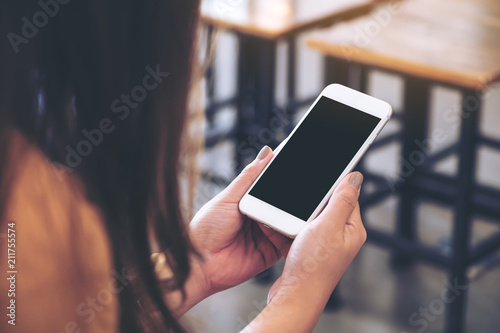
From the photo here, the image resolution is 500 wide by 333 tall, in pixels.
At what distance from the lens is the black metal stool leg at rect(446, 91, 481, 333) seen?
1.85m

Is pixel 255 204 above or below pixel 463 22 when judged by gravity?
above

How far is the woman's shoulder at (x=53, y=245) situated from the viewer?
0.74m

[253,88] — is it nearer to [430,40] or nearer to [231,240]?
[430,40]

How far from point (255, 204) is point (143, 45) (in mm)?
A: 369

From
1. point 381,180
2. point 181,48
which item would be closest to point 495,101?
point 381,180

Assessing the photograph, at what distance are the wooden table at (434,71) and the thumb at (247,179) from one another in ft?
Result: 2.75

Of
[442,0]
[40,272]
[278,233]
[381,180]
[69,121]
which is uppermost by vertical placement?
[69,121]

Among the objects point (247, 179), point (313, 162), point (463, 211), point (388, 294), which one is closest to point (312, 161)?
point (313, 162)

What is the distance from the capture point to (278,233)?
109 cm

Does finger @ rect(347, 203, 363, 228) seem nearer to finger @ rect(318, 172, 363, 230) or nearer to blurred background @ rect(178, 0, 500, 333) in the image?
finger @ rect(318, 172, 363, 230)

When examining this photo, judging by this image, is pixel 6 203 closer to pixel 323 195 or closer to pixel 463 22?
pixel 323 195

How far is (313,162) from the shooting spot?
3.43ft

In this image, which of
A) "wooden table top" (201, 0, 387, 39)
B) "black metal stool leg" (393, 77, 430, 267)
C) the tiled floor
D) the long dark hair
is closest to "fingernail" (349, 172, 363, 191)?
the long dark hair

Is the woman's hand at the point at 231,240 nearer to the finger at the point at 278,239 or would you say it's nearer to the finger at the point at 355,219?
the finger at the point at 278,239
